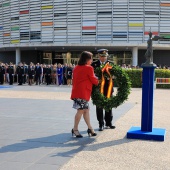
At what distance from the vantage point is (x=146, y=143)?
236 inches

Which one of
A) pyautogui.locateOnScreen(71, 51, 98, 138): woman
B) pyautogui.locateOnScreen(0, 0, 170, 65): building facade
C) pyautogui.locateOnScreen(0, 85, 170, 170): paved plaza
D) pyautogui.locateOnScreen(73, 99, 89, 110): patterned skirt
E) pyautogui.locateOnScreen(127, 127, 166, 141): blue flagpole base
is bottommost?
pyautogui.locateOnScreen(0, 85, 170, 170): paved plaza

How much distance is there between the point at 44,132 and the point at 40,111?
122 inches

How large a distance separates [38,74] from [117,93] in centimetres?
1723

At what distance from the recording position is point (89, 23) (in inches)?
1310

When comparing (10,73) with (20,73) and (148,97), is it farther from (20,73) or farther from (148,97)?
(148,97)

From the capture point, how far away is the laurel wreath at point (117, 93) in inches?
263

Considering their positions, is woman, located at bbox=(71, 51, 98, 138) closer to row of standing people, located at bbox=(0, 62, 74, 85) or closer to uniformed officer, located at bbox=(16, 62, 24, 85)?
row of standing people, located at bbox=(0, 62, 74, 85)

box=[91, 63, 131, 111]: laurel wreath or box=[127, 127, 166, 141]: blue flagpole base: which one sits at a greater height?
box=[91, 63, 131, 111]: laurel wreath

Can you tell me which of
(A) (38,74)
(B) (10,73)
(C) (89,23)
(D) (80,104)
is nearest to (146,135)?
(D) (80,104)

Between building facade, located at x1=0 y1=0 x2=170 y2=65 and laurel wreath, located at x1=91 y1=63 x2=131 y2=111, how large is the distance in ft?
85.0

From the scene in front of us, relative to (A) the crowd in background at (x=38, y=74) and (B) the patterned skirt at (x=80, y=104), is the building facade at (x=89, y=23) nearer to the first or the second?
(A) the crowd in background at (x=38, y=74)

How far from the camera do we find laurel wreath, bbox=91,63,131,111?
669 centimetres

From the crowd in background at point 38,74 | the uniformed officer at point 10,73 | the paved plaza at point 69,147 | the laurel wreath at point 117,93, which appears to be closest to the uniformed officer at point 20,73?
the crowd in background at point 38,74

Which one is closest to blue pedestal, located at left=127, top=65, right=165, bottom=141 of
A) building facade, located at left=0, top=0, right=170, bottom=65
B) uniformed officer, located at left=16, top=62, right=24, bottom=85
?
uniformed officer, located at left=16, top=62, right=24, bottom=85
